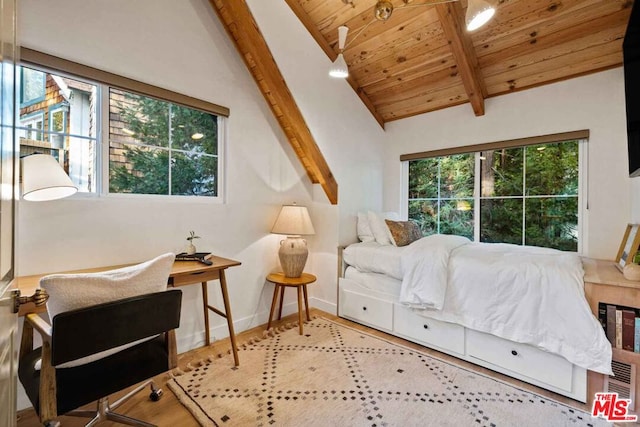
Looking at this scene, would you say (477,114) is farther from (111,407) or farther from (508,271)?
(111,407)

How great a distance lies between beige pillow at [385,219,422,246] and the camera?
2869 mm

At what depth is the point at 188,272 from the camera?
1818mm

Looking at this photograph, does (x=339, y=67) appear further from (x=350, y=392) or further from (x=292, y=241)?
(x=350, y=392)

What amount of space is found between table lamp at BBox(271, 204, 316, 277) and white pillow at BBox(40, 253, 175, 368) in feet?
4.54

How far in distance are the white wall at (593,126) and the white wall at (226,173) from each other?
4.57ft

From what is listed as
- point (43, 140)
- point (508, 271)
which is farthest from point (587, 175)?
point (43, 140)

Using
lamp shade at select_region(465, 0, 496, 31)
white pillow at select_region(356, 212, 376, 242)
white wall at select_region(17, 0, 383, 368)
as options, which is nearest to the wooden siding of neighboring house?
white wall at select_region(17, 0, 383, 368)

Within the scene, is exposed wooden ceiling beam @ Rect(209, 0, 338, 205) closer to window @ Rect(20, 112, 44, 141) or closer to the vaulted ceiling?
the vaulted ceiling

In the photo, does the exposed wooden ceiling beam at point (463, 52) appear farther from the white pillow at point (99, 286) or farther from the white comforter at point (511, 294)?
the white pillow at point (99, 286)

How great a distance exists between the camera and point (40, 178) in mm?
1436

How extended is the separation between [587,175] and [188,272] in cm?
330

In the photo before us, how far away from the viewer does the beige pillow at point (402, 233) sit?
287 cm

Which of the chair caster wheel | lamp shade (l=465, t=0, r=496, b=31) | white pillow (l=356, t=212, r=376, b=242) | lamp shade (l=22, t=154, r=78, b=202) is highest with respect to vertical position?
lamp shade (l=465, t=0, r=496, b=31)

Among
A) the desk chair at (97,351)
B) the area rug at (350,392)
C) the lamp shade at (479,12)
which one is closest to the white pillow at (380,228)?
the area rug at (350,392)
